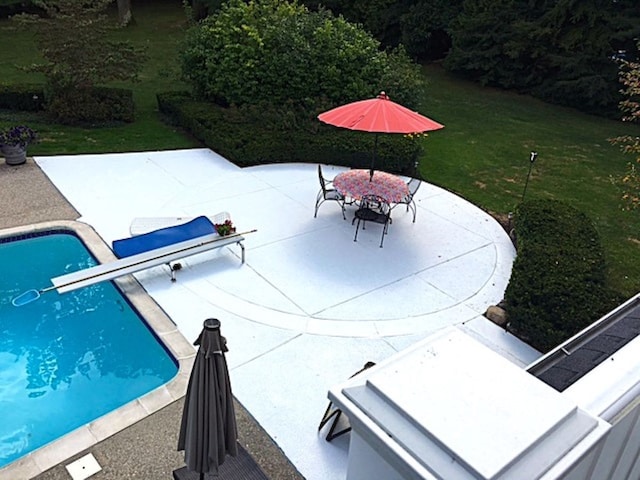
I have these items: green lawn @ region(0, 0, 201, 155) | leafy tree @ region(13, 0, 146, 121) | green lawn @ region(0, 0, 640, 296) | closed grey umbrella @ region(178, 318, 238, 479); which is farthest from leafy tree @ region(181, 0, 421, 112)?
closed grey umbrella @ region(178, 318, 238, 479)

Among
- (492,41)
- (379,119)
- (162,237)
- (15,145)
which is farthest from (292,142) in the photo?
(492,41)

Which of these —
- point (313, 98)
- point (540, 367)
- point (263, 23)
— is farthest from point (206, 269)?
point (263, 23)

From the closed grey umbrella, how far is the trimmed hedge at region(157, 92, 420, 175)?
8.38 meters

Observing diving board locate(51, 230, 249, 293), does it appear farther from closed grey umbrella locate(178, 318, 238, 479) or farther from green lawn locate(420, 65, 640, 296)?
green lawn locate(420, 65, 640, 296)

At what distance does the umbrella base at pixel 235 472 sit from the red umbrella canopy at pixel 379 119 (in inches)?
198

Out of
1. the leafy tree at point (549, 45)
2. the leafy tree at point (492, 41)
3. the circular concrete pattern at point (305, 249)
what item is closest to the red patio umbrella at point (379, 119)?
the circular concrete pattern at point (305, 249)

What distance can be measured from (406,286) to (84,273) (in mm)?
4490

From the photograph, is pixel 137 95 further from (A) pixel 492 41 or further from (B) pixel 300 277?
(A) pixel 492 41

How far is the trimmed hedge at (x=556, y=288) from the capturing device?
6047 mm

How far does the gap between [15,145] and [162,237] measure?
16.9 ft

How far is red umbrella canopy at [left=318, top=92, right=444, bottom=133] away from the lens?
7758 millimetres

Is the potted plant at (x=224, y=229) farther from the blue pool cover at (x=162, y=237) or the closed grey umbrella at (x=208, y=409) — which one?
the closed grey umbrella at (x=208, y=409)

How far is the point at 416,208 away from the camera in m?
10.0

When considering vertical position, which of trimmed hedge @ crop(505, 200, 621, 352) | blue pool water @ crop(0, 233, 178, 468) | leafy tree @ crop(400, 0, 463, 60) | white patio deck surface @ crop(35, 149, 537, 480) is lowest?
blue pool water @ crop(0, 233, 178, 468)
